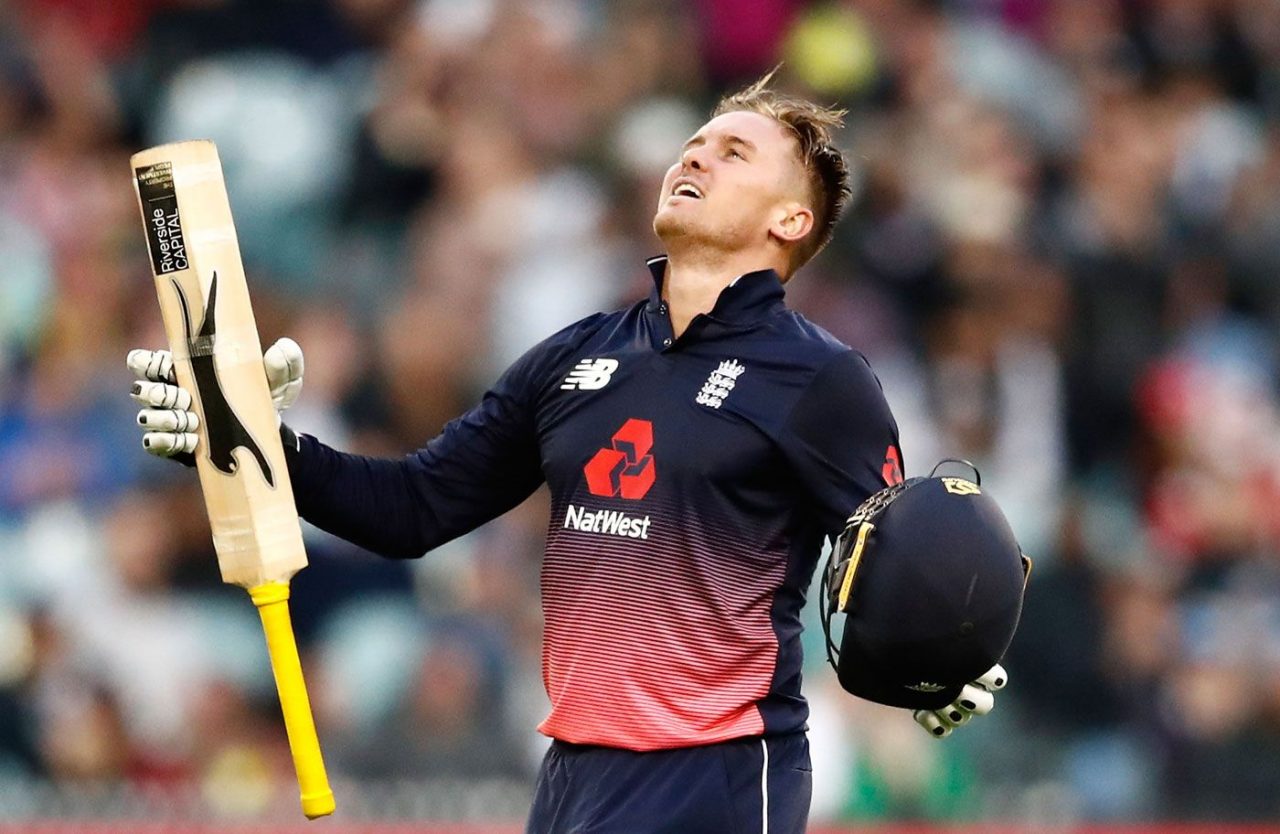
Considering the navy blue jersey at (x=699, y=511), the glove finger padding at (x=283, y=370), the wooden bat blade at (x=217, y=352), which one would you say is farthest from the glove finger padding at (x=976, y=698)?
the glove finger padding at (x=283, y=370)

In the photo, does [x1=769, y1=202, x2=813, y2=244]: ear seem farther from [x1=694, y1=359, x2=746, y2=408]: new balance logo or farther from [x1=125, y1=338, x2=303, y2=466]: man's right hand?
[x1=125, y1=338, x2=303, y2=466]: man's right hand

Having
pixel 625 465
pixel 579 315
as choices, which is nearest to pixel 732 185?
pixel 625 465

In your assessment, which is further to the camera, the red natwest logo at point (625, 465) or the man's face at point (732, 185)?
the man's face at point (732, 185)

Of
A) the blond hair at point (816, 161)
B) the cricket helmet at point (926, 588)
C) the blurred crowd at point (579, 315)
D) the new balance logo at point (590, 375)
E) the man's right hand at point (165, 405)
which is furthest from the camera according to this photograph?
the blurred crowd at point (579, 315)

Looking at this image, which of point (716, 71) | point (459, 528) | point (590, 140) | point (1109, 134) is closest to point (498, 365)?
point (590, 140)

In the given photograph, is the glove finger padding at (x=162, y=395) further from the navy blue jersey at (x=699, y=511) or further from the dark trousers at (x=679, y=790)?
the dark trousers at (x=679, y=790)

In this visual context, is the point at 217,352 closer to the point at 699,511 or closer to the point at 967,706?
the point at 699,511

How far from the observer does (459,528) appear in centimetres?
507

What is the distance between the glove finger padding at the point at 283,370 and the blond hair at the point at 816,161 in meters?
1.17

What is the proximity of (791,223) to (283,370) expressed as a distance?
3.90 ft

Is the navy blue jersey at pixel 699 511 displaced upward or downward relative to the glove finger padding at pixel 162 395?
downward

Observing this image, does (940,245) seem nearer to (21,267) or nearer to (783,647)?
(21,267)

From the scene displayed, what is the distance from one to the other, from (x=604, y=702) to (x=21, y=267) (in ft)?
19.5

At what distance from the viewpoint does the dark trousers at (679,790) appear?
452cm
